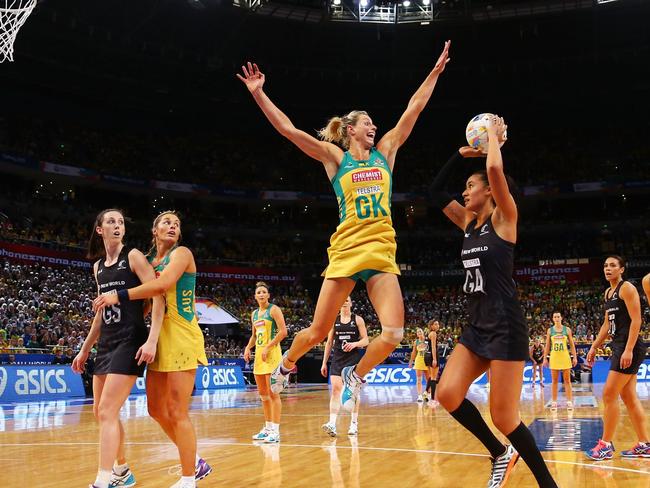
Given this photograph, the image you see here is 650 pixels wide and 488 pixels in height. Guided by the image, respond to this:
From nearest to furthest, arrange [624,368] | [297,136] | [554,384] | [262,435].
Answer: [297,136] < [624,368] < [262,435] < [554,384]

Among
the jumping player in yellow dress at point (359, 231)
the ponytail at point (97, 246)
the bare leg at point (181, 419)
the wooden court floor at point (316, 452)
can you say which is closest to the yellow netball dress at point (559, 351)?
the wooden court floor at point (316, 452)

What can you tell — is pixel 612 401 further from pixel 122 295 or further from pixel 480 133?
pixel 122 295

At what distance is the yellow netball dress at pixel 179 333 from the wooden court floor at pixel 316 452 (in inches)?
53.7

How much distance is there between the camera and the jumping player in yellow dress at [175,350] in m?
5.34

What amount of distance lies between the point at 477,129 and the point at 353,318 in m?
6.75

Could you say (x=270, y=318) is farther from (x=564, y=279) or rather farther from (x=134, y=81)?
(x=564, y=279)

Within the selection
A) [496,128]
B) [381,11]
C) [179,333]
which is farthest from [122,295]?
[381,11]

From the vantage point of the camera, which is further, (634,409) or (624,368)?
(634,409)

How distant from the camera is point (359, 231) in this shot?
5516mm

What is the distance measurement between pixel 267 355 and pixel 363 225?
469cm

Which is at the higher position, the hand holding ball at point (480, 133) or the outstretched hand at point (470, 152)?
the hand holding ball at point (480, 133)

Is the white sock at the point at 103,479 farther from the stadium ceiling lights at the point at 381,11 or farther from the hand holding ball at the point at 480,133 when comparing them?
the stadium ceiling lights at the point at 381,11

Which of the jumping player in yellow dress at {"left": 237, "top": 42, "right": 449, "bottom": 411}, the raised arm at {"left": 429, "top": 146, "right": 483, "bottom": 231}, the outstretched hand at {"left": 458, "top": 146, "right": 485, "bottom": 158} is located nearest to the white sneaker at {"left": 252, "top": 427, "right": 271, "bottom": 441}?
the jumping player in yellow dress at {"left": 237, "top": 42, "right": 449, "bottom": 411}

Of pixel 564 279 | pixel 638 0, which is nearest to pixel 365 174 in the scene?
pixel 638 0
